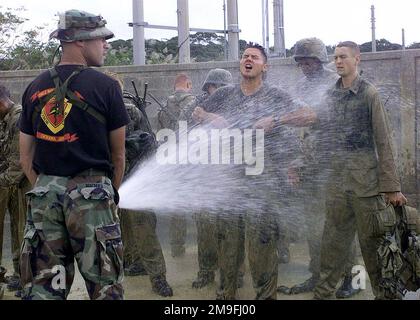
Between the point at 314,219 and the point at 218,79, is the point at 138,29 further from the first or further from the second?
the point at 314,219

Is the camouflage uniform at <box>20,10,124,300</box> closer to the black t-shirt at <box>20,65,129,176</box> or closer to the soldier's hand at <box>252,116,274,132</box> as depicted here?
the black t-shirt at <box>20,65,129,176</box>

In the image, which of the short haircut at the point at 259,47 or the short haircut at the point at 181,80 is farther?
the short haircut at the point at 181,80

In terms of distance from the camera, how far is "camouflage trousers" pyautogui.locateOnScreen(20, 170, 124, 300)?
12.0 feet

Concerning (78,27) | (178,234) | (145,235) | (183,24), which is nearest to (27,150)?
(78,27)

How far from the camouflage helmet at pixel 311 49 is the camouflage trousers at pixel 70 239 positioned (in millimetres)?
3074

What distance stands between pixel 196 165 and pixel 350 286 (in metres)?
1.84

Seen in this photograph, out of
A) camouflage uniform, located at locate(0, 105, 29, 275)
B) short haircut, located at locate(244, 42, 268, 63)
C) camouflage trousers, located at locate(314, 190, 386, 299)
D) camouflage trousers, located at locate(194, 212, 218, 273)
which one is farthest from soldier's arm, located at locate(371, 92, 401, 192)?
camouflage uniform, located at locate(0, 105, 29, 275)

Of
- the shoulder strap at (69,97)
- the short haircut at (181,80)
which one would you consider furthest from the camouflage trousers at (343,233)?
the short haircut at (181,80)

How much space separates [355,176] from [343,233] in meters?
0.53

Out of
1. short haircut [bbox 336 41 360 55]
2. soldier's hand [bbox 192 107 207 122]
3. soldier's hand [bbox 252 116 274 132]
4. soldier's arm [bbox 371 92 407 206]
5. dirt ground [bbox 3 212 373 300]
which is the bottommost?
dirt ground [bbox 3 212 373 300]

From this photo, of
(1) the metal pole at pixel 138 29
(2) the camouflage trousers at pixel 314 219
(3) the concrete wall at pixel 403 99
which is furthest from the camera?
(1) the metal pole at pixel 138 29

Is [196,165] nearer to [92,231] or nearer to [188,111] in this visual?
[188,111]

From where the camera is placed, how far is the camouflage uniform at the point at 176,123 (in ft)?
25.9

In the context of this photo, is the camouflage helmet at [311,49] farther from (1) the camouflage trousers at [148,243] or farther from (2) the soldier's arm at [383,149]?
(1) the camouflage trousers at [148,243]
